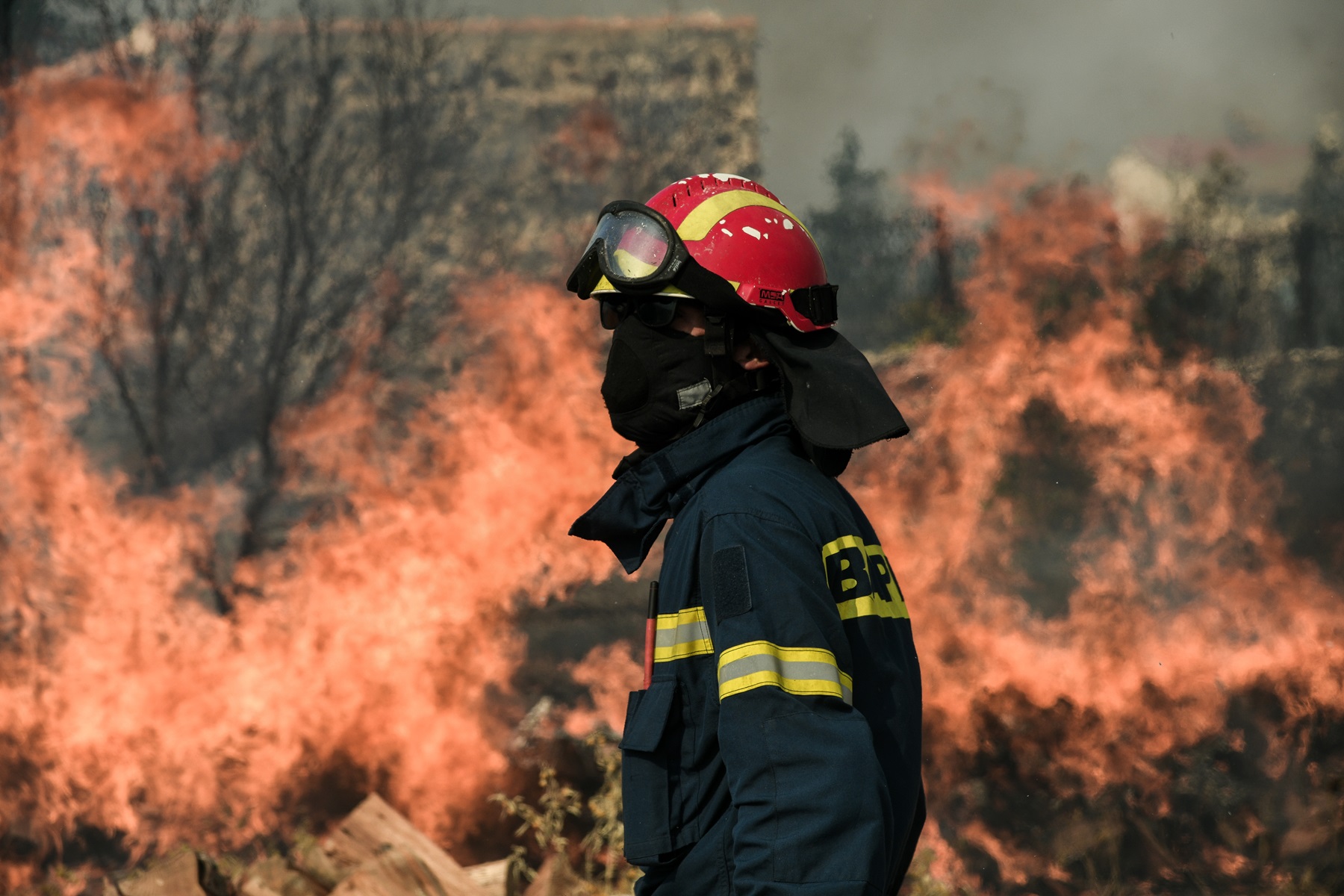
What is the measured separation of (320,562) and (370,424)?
1.33 meters

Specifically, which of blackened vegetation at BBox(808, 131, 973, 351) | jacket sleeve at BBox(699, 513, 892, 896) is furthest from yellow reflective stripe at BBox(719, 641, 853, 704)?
blackened vegetation at BBox(808, 131, 973, 351)

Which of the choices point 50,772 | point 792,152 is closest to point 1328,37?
point 792,152

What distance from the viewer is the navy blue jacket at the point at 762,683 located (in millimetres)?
1658

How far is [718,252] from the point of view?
2289mm

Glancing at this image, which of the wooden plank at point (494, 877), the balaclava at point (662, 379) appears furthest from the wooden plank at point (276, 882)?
the balaclava at point (662, 379)

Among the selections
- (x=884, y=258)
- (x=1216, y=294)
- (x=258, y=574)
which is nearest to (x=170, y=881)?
(x=258, y=574)

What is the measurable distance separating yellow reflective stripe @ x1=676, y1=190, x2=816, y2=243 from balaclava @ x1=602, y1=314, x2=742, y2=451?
0.22m

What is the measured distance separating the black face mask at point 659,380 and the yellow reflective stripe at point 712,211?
0.73 ft

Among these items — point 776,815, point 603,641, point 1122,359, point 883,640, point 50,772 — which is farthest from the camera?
point 603,641

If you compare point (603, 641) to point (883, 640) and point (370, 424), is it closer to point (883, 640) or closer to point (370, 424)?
point (370, 424)

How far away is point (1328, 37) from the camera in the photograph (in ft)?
26.4

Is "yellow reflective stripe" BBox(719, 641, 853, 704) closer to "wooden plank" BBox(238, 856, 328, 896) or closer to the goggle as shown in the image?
the goggle

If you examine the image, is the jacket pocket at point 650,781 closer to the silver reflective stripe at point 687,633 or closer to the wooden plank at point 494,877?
the silver reflective stripe at point 687,633

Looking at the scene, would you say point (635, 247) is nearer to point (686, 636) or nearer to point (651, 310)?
point (651, 310)
